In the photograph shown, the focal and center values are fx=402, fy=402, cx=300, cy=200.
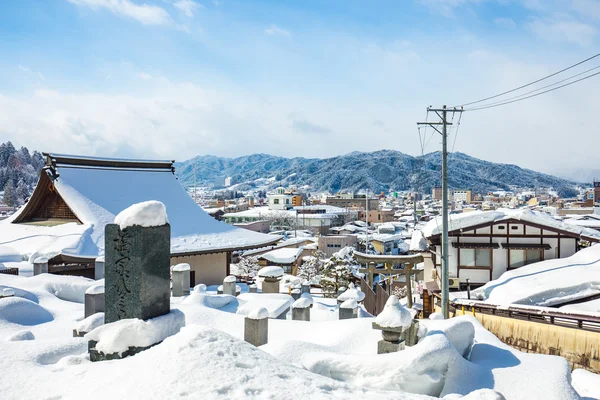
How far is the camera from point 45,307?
9789mm

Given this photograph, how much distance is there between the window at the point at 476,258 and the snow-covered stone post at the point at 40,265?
15.6 metres

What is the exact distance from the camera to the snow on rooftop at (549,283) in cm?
1303

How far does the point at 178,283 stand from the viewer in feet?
40.0

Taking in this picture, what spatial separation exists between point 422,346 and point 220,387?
3.15m

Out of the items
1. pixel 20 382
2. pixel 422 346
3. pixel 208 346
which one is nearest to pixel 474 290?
pixel 422 346

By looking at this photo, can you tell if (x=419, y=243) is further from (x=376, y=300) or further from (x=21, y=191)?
(x=21, y=191)

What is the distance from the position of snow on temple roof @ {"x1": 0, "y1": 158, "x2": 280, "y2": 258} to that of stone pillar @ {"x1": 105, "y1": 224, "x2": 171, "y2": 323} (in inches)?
422

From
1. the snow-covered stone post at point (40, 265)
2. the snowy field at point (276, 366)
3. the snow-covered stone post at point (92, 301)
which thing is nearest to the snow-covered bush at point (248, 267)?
the snow-covered stone post at point (40, 265)

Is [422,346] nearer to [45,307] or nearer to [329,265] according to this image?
[45,307]

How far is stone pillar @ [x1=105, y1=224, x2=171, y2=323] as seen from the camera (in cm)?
500

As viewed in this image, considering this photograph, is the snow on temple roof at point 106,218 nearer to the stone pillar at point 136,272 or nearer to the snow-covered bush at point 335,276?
the snow-covered bush at point 335,276

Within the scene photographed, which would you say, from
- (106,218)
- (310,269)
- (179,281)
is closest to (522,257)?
(179,281)

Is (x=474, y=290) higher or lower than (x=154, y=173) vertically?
lower

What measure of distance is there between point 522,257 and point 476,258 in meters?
1.77
